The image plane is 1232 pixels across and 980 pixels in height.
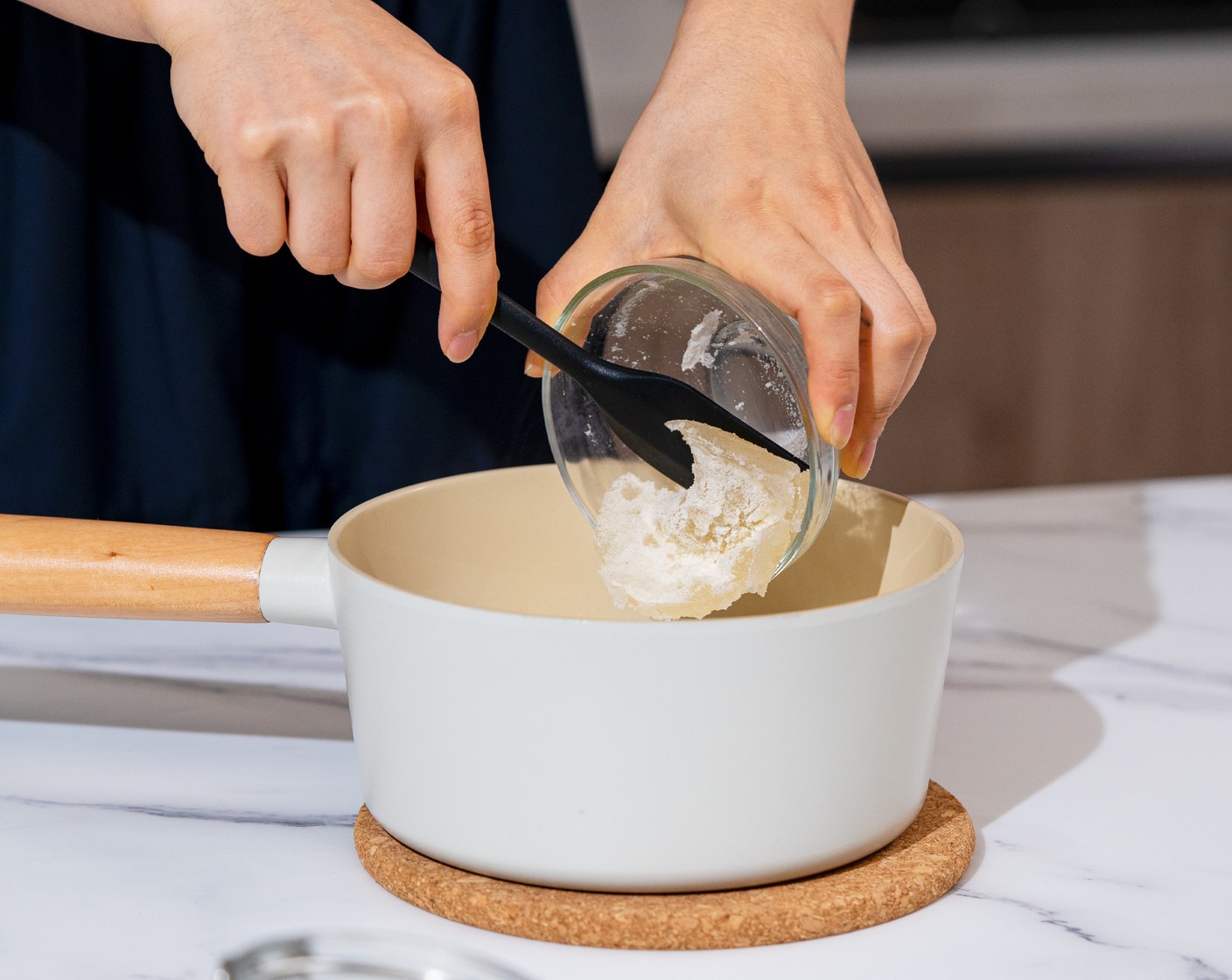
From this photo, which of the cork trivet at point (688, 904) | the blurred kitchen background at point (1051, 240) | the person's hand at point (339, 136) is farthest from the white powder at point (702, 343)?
the blurred kitchen background at point (1051, 240)

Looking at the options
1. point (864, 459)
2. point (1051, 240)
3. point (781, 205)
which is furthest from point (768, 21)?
point (1051, 240)

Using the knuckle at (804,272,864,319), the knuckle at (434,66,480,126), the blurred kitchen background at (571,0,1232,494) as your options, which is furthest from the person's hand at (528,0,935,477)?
the blurred kitchen background at (571,0,1232,494)

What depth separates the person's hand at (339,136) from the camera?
483mm

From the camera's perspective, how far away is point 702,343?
584 mm

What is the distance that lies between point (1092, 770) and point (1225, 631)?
0.19 metres

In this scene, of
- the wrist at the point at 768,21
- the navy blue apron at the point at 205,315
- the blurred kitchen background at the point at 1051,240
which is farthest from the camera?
the blurred kitchen background at the point at 1051,240

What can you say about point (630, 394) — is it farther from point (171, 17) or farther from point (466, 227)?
point (171, 17)

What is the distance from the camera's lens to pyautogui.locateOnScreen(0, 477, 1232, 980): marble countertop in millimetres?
419

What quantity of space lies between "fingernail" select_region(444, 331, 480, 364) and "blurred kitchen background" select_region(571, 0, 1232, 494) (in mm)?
1120

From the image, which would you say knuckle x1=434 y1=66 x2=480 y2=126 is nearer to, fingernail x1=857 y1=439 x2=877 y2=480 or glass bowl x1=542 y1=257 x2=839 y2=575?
glass bowl x1=542 y1=257 x2=839 y2=575

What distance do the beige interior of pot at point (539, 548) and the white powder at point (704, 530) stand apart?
0.12 ft

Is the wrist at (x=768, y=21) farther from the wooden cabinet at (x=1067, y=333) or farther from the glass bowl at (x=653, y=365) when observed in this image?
the wooden cabinet at (x=1067, y=333)

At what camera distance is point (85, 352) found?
83 cm

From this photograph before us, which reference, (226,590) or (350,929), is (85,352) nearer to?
(226,590)
